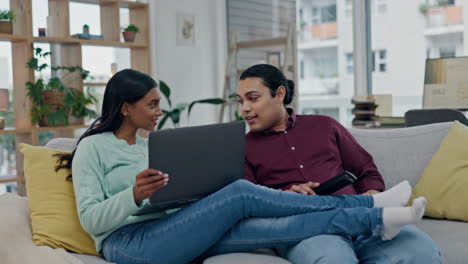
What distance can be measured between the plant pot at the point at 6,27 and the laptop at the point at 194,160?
2676mm

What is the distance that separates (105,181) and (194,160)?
14.7 inches

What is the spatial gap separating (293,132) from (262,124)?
0.46 feet

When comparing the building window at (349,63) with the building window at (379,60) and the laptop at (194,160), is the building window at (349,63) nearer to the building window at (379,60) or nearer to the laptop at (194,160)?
the building window at (379,60)

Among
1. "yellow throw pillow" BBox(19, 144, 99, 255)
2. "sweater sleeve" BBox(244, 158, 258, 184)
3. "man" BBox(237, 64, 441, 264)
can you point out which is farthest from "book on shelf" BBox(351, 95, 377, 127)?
"yellow throw pillow" BBox(19, 144, 99, 255)

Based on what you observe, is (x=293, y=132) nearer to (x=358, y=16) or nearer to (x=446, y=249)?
(x=446, y=249)

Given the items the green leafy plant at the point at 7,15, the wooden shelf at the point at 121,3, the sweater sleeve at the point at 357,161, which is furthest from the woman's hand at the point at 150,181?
the wooden shelf at the point at 121,3

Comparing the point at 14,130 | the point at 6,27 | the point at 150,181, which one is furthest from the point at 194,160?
the point at 6,27

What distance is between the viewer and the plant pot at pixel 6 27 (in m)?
3.90

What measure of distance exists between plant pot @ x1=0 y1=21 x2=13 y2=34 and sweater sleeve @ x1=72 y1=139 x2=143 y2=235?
245 cm

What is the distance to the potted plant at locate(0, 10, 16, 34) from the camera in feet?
12.7

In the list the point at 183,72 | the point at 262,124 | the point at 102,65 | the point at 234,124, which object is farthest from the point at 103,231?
the point at 183,72

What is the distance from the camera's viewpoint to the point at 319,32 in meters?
4.91

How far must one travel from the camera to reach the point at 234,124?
181 cm

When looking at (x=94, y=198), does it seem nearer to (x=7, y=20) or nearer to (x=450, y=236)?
(x=450, y=236)
